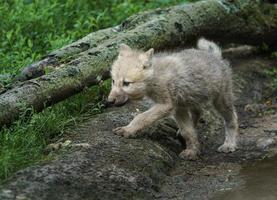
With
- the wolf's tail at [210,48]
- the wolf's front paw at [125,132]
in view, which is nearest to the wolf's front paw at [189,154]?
the wolf's front paw at [125,132]

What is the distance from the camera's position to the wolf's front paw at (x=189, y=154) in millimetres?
6452

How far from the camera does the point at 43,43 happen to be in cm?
877

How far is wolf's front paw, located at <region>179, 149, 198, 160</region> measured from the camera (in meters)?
6.45

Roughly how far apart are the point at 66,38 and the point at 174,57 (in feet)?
7.56

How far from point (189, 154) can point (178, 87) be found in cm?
72

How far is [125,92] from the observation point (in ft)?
19.6

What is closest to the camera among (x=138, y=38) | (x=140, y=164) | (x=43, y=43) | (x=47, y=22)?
(x=140, y=164)

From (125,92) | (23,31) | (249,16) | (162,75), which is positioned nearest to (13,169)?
(125,92)

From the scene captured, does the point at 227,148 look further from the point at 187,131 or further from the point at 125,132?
the point at 125,132

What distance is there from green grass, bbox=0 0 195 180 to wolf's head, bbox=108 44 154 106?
26.3 inches

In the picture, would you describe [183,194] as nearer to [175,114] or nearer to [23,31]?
[175,114]

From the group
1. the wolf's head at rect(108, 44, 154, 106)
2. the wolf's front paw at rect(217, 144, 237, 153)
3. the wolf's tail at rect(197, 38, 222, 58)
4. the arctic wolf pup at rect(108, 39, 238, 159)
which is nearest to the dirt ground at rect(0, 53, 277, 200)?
the wolf's front paw at rect(217, 144, 237, 153)

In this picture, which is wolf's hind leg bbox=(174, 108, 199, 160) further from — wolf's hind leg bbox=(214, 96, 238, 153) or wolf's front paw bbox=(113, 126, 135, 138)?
wolf's front paw bbox=(113, 126, 135, 138)

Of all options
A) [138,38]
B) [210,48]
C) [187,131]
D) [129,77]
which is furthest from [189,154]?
[138,38]
